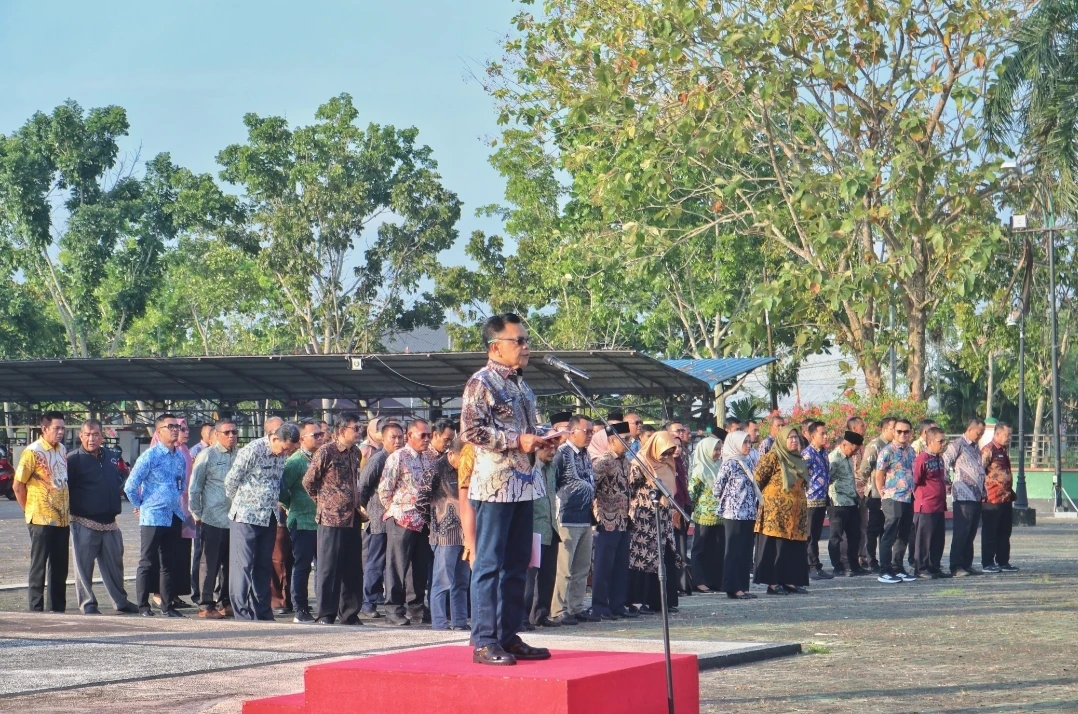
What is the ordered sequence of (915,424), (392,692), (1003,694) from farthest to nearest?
(915,424) → (1003,694) → (392,692)

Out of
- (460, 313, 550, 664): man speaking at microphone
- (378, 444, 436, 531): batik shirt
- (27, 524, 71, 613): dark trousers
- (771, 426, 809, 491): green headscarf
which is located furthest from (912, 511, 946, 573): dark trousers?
(460, 313, 550, 664): man speaking at microphone

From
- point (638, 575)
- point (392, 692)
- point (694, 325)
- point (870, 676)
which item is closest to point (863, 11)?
point (638, 575)

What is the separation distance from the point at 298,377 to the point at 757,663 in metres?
23.4

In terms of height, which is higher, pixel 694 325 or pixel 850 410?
pixel 694 325

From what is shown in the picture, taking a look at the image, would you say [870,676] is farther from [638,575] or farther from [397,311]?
[397,311]

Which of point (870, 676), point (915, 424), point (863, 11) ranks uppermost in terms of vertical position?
point (863, 11)

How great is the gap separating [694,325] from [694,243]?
672 inches

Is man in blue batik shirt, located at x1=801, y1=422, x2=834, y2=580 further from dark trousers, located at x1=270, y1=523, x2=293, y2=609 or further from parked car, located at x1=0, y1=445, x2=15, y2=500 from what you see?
parked car, located at x1=0, y1=445, x2=15, y2=500

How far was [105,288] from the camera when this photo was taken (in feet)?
168

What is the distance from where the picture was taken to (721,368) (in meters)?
28.8

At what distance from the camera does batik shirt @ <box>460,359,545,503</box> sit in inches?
300

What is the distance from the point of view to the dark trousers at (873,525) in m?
19.0

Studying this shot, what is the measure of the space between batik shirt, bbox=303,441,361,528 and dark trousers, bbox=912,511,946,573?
25.1 feet

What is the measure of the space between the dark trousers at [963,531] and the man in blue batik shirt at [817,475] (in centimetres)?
157
